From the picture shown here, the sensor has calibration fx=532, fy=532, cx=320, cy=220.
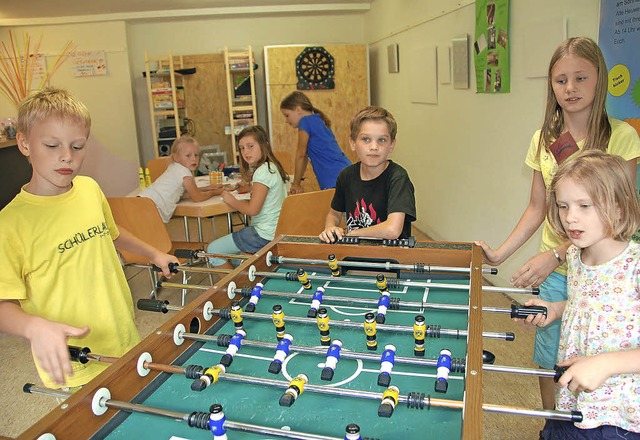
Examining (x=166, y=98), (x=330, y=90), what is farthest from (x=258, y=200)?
(x=166, y=98)

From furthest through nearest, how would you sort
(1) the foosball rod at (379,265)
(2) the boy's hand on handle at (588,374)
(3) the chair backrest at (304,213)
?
(3) the chair backrest at (304,213) < (1) the foosball rod at (379,265) < (2) the boy's hand on handle at (588,374)

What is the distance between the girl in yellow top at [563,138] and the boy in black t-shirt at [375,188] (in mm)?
421

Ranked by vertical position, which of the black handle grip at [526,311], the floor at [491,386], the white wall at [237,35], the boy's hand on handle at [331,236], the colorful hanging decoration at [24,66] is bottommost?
the floor at [491,386]

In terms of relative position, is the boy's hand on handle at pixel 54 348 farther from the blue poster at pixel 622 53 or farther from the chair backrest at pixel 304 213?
Answer: the blue poster at pixel 622 53

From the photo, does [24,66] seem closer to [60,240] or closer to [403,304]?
[60,240]

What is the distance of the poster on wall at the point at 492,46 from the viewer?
3252mm

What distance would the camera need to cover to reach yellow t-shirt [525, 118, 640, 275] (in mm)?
1602

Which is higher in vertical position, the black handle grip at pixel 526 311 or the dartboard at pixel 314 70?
the dartboard at pixel 314 70

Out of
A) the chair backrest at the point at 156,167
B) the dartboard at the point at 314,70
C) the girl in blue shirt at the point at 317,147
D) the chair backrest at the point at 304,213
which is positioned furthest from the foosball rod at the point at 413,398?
the dartboard at the point at 314,70

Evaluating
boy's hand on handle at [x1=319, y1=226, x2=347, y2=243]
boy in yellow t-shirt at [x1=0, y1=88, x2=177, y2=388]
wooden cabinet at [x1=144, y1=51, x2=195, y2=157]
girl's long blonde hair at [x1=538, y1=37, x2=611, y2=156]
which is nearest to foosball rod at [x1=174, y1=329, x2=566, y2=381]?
boy in yellow t-shirt at [x1=0, y1=88, x2=177, y2=388]

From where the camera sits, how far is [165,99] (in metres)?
6.71

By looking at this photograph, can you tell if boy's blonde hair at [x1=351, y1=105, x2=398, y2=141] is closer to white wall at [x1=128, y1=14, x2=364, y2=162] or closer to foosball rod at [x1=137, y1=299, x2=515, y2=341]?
foosball rod at [x1=137, y1=299, x2=515, y2=341]

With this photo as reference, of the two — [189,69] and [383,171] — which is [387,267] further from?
[189,69]

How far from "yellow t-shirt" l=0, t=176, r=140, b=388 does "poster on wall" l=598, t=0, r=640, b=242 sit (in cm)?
185
